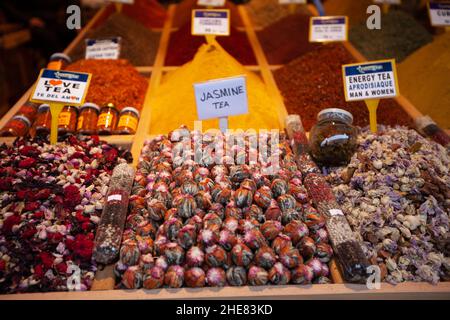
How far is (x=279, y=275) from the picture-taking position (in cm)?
110

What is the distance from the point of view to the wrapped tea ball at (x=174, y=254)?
1.12 metres

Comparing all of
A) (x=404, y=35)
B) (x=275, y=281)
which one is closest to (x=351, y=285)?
(x=275, y=281)

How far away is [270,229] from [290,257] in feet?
0.35

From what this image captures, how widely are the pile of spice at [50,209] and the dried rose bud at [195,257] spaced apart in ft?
1.01

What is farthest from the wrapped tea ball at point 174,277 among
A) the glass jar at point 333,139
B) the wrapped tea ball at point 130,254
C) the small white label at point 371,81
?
the small white label at point 371,81

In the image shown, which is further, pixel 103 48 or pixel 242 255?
pixel 103 48

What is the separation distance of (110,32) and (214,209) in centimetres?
200

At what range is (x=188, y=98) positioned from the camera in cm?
A: 192

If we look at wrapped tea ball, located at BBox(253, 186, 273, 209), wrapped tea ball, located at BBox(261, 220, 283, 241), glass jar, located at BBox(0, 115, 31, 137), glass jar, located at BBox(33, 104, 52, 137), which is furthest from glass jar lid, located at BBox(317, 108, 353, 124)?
glass jar, located at BBox(0, 115, 31, 137)

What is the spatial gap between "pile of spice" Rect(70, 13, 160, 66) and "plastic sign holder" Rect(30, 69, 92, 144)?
98 cm

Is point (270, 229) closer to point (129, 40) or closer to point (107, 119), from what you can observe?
point (107, 119)

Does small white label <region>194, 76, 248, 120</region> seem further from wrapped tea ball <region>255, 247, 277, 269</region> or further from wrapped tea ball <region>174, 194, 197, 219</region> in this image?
wrapped tea ball <region>255, 247, 277, 269</region>

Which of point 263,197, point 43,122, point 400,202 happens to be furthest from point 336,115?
point 43,122
